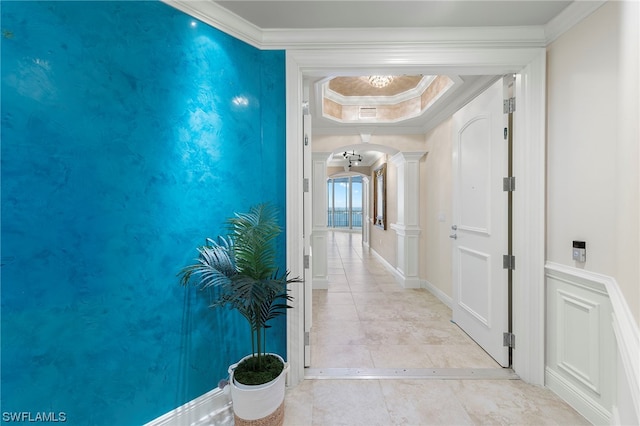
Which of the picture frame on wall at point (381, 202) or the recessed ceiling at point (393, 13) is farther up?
the recessed ceiling at point (393, 13)

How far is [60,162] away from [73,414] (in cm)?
118

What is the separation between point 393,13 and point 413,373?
2.68 metres

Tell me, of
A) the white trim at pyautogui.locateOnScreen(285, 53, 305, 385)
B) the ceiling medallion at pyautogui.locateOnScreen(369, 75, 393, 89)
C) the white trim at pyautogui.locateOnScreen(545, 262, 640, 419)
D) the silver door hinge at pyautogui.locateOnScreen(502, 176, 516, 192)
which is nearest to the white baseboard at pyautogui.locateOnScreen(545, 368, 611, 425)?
the white trim at pyautogui.locateOnScreen(545, 262, 640, 419)

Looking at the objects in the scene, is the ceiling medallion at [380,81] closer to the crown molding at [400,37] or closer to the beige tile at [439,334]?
the crown molding at [400,37]

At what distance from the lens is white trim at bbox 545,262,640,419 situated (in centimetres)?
84

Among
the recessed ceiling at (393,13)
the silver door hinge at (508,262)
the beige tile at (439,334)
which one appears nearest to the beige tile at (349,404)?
the beige tile at (439,334)

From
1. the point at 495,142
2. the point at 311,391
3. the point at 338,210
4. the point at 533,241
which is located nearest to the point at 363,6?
the point at 495,142

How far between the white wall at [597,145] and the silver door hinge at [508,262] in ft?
0.73

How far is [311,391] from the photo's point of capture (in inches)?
70.6

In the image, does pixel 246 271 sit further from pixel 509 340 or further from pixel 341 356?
pixel 509 340

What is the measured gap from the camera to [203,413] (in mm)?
1537

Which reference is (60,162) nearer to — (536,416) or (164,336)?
(164,336)

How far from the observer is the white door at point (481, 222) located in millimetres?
2037

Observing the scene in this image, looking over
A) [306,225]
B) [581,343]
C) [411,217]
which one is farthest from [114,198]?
[411,217]
